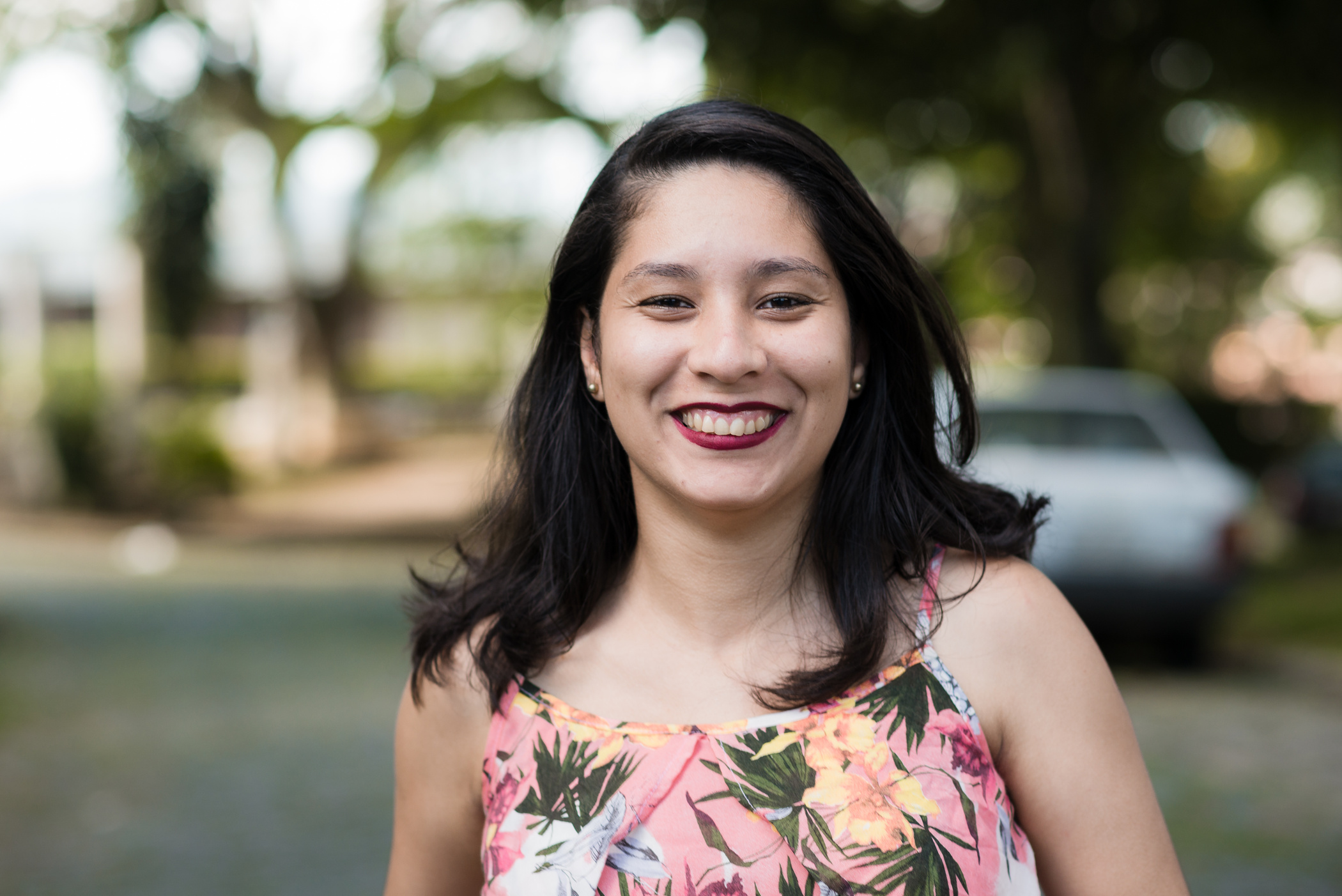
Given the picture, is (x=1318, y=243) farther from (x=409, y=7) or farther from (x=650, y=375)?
(x=650, y=375)

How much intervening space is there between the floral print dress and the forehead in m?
0.53

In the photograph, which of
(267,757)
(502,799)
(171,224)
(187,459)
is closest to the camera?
(502,799)

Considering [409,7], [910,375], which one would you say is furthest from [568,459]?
[409,7]

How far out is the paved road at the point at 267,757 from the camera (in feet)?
17.6

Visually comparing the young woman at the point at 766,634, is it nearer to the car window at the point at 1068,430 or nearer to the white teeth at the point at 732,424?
the white teeth at the point at 732,424

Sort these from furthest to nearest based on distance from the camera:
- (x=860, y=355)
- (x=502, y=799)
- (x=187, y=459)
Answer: (x=187, y=459) < (x=860, y=355) < (x=502, y=799)

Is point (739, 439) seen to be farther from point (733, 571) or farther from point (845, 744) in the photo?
point (845, 744)

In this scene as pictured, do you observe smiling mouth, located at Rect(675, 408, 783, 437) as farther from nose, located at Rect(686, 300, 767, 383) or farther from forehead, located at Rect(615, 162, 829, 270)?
forehead, located at Rect(615, 162, 829, 270)

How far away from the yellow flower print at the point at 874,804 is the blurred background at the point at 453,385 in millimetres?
818

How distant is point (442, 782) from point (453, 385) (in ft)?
125

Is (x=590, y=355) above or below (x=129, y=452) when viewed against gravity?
above

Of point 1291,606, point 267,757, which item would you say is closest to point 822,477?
point 267,757

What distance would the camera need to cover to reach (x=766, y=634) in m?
1.92

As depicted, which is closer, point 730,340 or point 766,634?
point 730,340
